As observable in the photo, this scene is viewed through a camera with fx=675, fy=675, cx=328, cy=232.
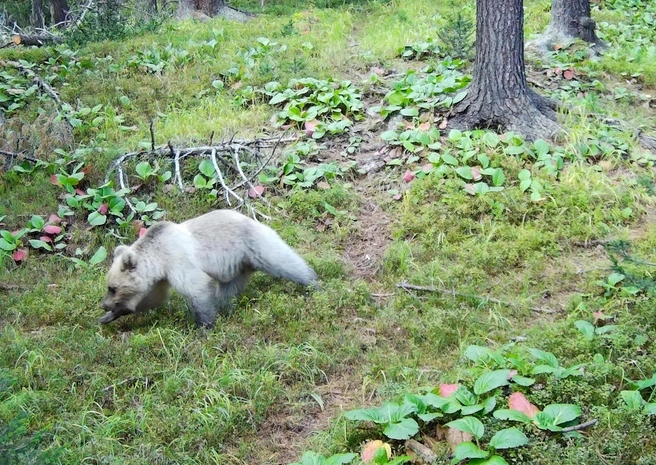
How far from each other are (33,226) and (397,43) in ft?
20.9

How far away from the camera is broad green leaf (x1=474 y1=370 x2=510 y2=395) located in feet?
14.7

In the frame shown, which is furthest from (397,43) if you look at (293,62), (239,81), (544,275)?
(544,275)

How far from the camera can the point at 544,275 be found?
647 cm

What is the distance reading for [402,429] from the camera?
4.28 m

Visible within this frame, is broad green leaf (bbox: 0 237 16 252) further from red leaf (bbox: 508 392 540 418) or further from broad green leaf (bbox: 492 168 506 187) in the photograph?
red leaf (bbox: 508 392 540 418)

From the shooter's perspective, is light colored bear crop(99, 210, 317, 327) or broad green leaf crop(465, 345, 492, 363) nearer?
broad green leaf crop(465, 345, 492, 363)

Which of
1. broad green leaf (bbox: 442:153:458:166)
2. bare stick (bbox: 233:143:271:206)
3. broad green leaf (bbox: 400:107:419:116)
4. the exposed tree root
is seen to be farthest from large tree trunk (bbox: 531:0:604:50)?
bare stick (bbox: 233:143:271:206)

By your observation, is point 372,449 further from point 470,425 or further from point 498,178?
point 498,178

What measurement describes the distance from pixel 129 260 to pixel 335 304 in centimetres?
193

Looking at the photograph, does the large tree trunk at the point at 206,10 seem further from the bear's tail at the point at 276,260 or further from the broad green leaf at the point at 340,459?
the broad green leaf at the point at 340,459

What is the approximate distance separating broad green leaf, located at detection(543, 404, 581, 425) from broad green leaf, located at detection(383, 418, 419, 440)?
0.83 meters

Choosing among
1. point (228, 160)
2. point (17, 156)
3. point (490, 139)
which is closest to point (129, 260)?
point (228, 160)

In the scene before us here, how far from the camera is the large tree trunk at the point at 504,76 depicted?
26.5ft

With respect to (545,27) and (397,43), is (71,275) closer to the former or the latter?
(397,43)
